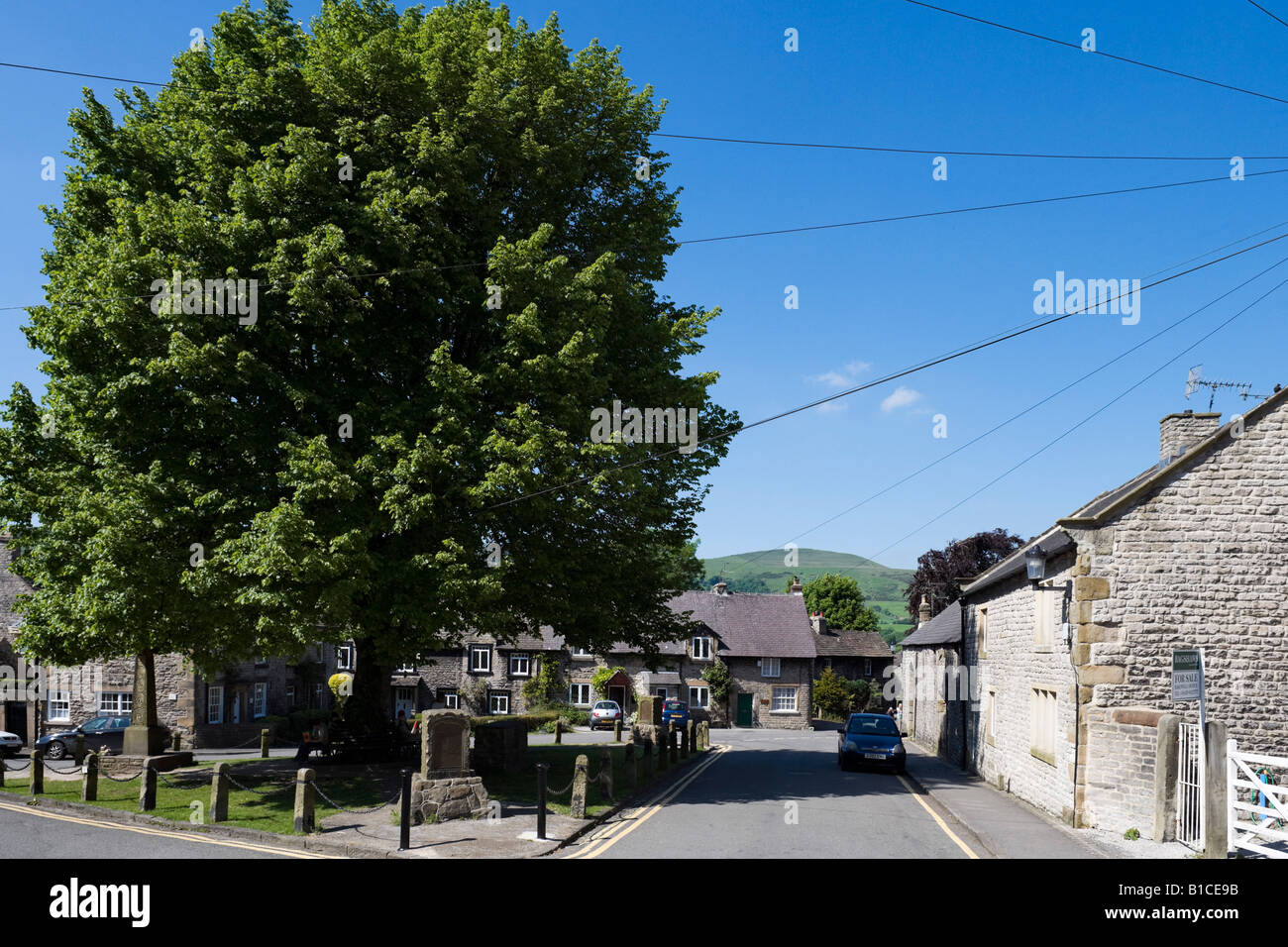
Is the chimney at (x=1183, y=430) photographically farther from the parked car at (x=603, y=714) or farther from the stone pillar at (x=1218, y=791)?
the parked car at (x=603, y=714)

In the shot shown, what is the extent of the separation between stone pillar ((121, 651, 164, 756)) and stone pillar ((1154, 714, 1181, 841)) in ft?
81.4

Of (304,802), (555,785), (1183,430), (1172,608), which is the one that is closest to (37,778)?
(304,802)

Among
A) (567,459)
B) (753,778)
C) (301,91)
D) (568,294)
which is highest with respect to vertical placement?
(301,91)

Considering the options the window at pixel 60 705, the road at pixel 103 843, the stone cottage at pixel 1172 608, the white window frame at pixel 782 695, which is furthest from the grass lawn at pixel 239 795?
the white window frame at pixel 782 695

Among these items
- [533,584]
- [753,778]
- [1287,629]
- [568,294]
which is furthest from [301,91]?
[1287,629]

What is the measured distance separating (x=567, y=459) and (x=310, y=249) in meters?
6.25

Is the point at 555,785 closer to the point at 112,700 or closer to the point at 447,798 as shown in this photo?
the point at 447,798

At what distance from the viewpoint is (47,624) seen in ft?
59.4

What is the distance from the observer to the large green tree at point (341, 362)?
16.5 m

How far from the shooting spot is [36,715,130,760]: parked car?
3178 cm

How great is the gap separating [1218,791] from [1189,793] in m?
1.29

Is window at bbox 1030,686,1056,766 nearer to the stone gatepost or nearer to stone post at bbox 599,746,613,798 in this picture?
stone post at bbox 599,746,613,798
